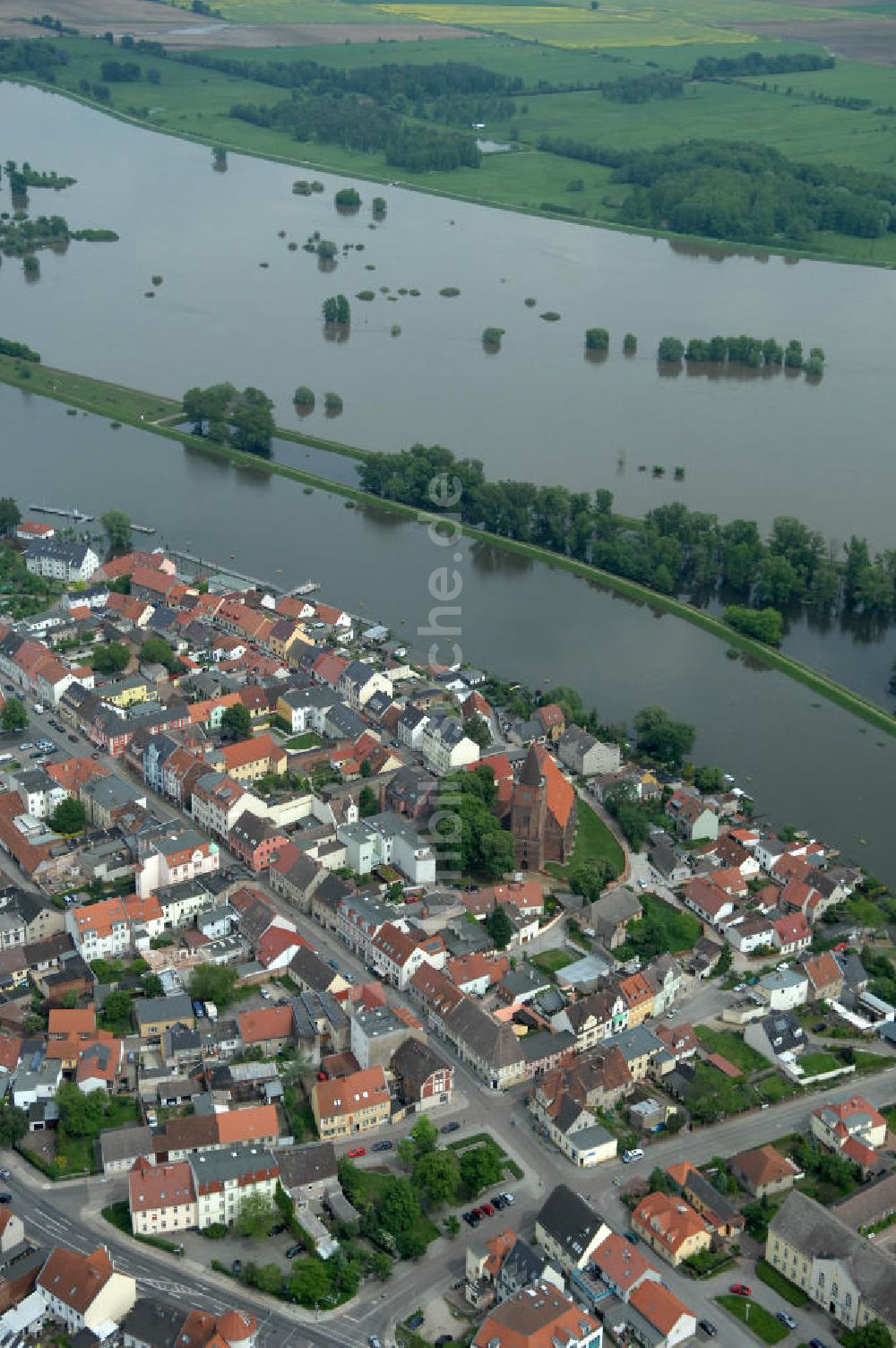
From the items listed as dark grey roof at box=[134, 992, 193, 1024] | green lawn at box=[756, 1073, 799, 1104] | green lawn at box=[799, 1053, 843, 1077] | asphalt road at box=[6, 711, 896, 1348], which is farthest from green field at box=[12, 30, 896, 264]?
dark grey roof at box=[134, 992, 193, 1024]

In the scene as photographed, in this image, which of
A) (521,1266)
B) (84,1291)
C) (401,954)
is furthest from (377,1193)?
(401,954)

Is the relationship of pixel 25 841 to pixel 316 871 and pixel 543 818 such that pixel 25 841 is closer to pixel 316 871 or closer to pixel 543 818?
pixel 316 871

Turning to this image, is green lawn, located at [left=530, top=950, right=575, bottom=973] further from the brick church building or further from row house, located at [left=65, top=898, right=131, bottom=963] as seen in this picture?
row house, located at [left=65, top=898, right=131, bottom=963]

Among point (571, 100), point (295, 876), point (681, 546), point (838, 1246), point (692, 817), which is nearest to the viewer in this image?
point (838, 1246)

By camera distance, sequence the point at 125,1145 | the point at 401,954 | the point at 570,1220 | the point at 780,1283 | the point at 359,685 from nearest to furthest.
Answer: the point at 570,1220 → the point at 780,1283 → the point at 125,1145 → the point at 401,954 → the point at 359,685

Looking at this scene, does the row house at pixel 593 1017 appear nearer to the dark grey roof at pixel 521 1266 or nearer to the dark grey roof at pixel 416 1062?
the dark grey roof at pixel 416 1062

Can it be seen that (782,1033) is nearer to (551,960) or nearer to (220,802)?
(551,960)

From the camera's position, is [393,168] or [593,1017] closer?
[593,1017]

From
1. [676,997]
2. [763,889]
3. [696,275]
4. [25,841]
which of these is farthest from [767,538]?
[696,275]
